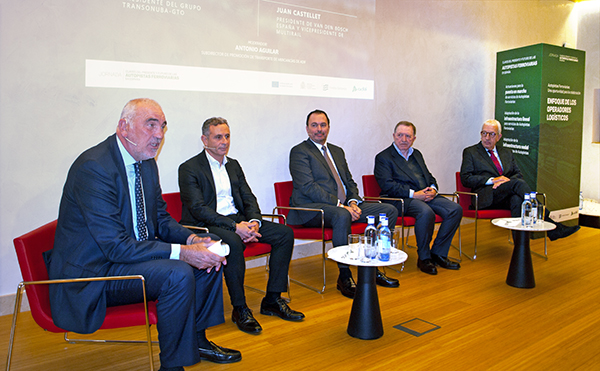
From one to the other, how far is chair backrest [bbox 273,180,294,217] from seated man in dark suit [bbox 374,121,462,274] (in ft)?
3.36

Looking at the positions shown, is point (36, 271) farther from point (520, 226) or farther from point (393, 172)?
point (520, 226)

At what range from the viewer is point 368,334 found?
293cm

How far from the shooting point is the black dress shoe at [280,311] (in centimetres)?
323

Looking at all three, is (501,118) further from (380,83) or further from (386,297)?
(386,297)

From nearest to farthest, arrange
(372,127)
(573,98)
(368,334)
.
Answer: (368,334), (372,127), (573,98)

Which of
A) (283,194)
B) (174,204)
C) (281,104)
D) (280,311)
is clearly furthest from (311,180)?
(280,311)

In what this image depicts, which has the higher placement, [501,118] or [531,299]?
[501,118]

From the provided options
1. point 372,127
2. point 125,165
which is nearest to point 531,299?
point 372,127

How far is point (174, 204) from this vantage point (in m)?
3.71

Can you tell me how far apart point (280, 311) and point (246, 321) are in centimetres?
32

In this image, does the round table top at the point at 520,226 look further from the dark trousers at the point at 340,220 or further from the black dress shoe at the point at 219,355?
the black dress shoe at the point at 219,355

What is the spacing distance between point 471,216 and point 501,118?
7.36ft

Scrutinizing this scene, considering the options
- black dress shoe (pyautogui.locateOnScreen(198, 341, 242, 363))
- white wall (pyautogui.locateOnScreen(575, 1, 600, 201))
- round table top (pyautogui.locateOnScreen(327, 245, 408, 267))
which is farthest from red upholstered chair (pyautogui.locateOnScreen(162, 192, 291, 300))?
white wall (pyautogui.locateOnScreen(575, 1, 600, 201))

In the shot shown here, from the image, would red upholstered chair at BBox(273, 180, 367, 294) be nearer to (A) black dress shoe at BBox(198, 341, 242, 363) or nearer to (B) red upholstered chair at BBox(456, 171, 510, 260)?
(A) black dress shoe at BBox(198, 341, 242, 363)
